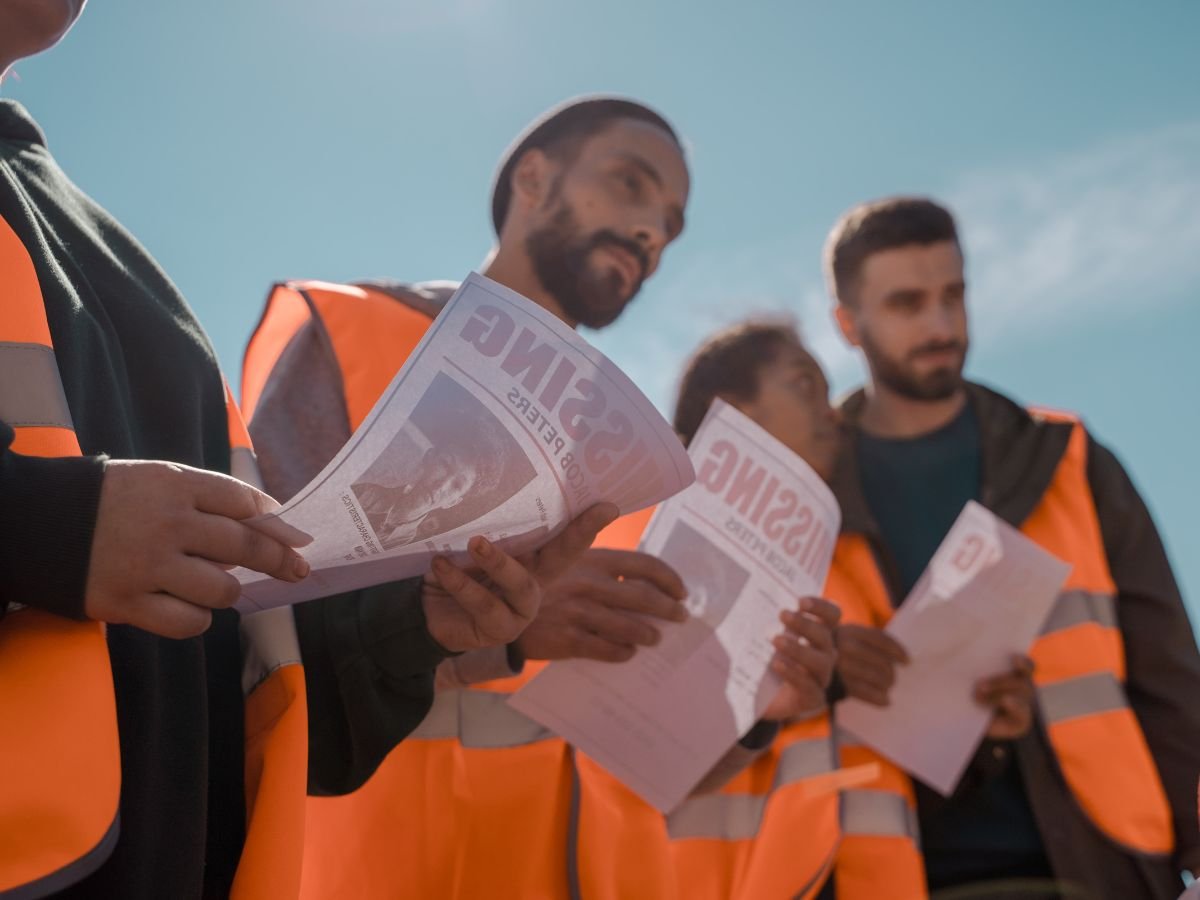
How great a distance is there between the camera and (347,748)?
5.44 ft

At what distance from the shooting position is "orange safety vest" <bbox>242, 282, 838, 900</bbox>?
2094mm

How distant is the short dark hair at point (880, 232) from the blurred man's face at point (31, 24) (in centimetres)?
288

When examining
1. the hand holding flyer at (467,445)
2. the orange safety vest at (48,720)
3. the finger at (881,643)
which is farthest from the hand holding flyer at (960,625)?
the orange safety vest at (48,720)

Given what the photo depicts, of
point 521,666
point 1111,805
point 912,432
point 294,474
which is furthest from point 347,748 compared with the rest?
point 912,432

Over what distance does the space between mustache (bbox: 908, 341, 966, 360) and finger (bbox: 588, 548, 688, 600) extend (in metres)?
1.92

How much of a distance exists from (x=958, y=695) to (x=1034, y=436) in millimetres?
942

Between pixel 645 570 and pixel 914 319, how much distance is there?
80.4 inches

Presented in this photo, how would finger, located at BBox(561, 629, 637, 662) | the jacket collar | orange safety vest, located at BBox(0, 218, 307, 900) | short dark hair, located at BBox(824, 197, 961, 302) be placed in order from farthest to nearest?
short dark hair, located at BBox(824, 197, 961, 302) < the jacket collar < finger, located at BBox(561, 629, 637, 662) < orange safety vest, located at BBox(0, 218, 307, 900)

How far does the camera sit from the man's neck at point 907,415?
12.0ft

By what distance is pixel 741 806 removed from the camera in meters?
2.91

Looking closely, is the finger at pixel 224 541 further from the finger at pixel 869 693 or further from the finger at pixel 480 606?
the finger at pixel 869 693

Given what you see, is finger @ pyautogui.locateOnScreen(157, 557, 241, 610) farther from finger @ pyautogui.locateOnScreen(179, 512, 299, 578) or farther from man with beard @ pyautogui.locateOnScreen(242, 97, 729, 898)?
man with beard @ pyautogui.locateOnScreen(242, 97, 729, 898)

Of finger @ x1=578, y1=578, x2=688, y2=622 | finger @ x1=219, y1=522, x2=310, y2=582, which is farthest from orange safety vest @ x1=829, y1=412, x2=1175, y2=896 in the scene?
finger @ x1=219, y1=522, x2=310, y2=582

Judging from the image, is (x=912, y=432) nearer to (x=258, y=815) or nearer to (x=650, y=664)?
(x=650, y=664)
